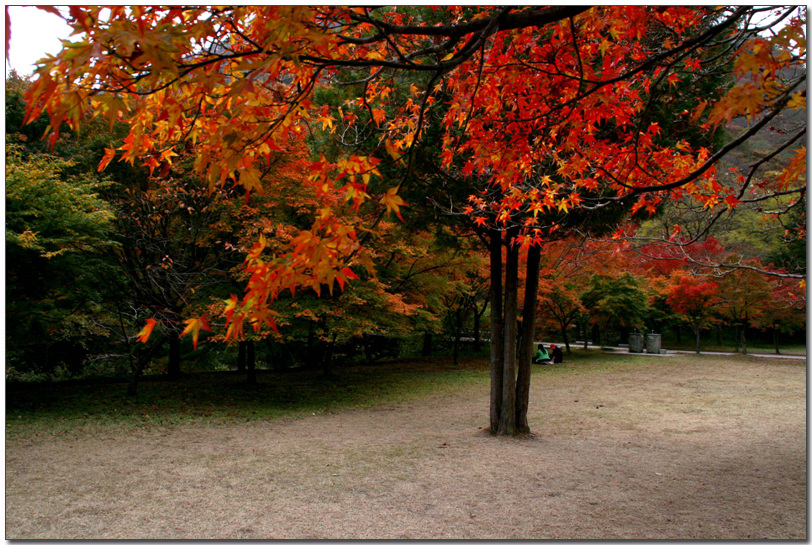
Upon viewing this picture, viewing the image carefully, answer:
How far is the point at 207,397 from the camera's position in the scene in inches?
353

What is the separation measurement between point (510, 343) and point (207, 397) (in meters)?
5.74

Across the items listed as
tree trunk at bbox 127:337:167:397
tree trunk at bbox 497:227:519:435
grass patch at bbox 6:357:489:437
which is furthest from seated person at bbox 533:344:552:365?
tree trunk at bbox 127:337:167:397

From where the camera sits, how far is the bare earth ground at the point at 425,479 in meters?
Result: 3.35

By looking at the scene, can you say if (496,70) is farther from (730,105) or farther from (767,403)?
(767,403)

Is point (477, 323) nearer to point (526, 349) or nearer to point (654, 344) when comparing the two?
point (654, 344)

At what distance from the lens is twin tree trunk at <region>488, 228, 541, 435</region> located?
6344 millimetres

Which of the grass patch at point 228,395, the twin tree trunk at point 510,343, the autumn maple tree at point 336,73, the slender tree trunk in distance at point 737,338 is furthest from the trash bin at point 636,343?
the autumn maple tree at point 336,73

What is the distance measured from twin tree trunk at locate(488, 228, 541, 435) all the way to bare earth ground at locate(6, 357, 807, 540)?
0.44m

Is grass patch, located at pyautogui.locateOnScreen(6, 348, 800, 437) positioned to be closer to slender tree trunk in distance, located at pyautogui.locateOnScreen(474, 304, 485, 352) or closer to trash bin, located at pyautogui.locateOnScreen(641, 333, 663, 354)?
slender tree trunk in distance, located at pyautogui.locateOnScreen(474, 304, 485, 352)

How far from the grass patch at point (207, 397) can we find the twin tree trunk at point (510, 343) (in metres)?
3.28

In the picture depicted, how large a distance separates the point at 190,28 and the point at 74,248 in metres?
6.44

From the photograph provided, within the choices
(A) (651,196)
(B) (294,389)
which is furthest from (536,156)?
(B) (294,389)

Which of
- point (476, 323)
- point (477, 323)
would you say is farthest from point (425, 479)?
point (477, 323)

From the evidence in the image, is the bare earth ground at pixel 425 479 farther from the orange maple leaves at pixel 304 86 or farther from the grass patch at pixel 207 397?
the orange maple leaves at pixel 304 86
